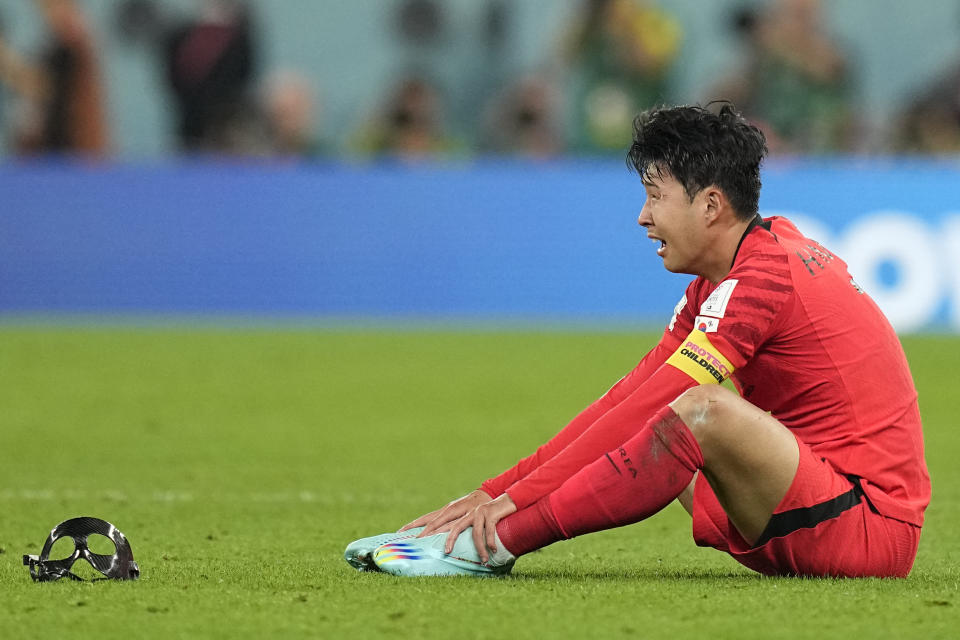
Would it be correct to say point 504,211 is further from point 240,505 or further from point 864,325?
point 864,325

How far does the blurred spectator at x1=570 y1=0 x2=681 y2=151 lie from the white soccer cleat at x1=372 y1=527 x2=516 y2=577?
11.7m

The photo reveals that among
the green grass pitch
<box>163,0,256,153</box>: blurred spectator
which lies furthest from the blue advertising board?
<box>163,0,256,153</box>: blurred spectator

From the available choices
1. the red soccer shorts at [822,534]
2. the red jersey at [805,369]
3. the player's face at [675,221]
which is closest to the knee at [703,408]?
the red jersey at [805,369]

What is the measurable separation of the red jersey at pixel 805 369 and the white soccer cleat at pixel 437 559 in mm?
163

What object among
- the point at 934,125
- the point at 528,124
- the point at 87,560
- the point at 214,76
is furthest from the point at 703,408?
the point at 214,76

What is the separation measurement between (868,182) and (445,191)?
3585 mm

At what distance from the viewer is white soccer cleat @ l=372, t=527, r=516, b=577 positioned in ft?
11.7

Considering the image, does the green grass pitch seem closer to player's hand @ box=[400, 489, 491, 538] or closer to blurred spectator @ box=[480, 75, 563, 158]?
player's hand @ box=[400, 489, 491, 538]

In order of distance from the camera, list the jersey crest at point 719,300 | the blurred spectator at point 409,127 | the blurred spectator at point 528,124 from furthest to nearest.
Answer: the blurred spectator at point 528,124
the blurred spectator at point 409,127
the jersey crest at point 719,300

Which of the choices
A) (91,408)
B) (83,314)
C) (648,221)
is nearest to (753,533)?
(648,221)

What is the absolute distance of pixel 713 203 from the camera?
139 inches

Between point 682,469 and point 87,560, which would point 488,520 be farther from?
point 87,560

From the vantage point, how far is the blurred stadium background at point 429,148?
1286cm

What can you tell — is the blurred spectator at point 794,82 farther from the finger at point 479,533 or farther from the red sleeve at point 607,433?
the finger at point 479,533
